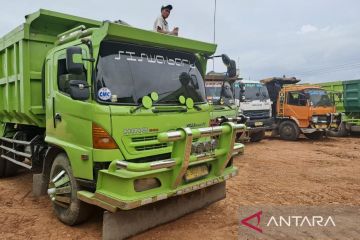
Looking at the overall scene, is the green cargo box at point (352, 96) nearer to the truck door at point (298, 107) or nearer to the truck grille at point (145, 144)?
the truck door at point (298, 107)

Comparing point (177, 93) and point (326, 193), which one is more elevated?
point (177, 93)

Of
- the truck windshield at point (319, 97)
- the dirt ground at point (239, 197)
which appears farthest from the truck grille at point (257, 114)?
the dirt ground at point (239, 197)

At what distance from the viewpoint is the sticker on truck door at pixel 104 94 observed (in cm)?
390

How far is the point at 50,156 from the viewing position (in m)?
4.89

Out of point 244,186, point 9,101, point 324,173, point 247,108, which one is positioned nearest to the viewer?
point 9,101

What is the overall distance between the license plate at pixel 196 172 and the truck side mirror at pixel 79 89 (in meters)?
1.49

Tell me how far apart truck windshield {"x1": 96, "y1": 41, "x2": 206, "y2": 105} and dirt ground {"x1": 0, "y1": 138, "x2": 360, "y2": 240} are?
1.66m

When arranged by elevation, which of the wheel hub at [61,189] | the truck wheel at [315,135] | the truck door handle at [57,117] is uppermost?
the truck door handle at [57,117]

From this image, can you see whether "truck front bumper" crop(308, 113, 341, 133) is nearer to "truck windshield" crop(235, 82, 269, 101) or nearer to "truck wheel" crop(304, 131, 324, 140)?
"truck wheel" crop(304, 131, 324, 140)

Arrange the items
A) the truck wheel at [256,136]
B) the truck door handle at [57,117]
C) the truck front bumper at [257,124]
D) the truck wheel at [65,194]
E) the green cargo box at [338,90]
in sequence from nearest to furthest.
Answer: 1. the truck wheel at [65,194]
2. the truck door handle at [57,117]
3. the truck front bumper at [257,124]
4. the truck wheel at [256,136]
5. the green cargo box at [338,90]

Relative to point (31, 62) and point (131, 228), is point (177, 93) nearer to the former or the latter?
point (131, 228)

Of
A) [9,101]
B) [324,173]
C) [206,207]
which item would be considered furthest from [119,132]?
[324,173]

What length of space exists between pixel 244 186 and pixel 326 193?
1436mm

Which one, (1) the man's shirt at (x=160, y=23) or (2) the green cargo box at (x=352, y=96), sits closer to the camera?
(1) the man's shirt at (x=160, y=23)
